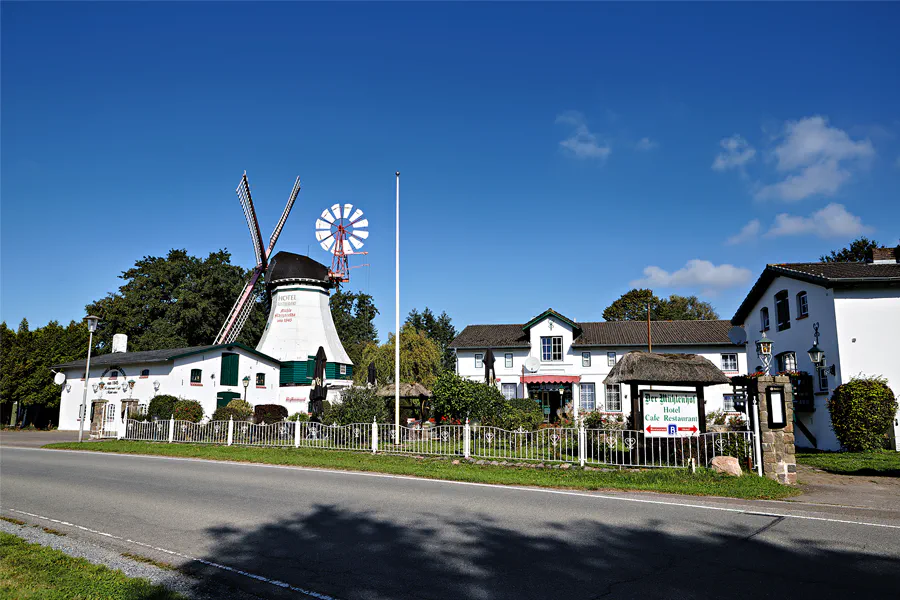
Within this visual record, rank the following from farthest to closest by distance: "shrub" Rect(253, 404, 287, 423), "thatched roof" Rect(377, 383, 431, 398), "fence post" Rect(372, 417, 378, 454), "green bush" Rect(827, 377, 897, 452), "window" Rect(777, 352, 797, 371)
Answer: "shrub" Rect(253, 404, 287, 423), "thatched roof" Rect(377, 383, 431, 398), "window" Rect(777, 352, 797, 371), "green bush" Rect(827, 377, 897, 452), "fence post" Rect(372, 417, 378, 454)

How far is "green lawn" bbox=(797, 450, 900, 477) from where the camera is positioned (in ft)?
48.7

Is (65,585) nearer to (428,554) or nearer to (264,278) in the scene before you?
(428,554)

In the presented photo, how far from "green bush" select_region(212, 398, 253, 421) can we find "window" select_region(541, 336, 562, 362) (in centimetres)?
1980

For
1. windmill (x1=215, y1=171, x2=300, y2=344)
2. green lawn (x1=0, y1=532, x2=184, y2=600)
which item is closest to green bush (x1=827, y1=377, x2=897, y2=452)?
green lawn (x1=0, y1=532, x2=184, y2=600)

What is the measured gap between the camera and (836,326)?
21.7 meters

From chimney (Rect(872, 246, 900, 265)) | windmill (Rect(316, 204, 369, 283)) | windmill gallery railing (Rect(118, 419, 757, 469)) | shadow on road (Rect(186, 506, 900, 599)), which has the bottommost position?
shadow on road (Rect(186, 506, 900, 599))

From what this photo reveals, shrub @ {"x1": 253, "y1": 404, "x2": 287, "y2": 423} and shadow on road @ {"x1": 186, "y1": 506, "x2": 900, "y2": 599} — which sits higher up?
shrub @ {"x1": 253, "y1": 404, "x2": 287, "y2": 423}

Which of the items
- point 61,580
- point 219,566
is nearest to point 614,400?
point 219,566

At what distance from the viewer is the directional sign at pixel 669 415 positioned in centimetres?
1473

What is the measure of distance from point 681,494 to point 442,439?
958cm

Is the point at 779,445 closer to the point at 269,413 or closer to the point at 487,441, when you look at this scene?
the point at 487,441

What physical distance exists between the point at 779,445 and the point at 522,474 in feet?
18.6

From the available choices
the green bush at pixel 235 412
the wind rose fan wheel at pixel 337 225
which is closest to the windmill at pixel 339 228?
the wind rose fan wheel at pixel 337 225

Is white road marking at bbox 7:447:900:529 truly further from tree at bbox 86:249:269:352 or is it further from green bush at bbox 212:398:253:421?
tree at bbox 86:249:269:352
